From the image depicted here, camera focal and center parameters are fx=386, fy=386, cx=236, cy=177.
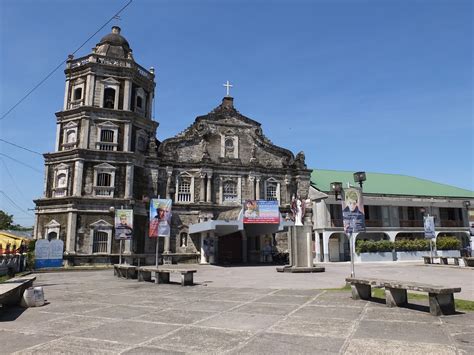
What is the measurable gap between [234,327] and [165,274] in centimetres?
908

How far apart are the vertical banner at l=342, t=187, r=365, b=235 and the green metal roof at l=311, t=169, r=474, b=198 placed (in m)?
20.7

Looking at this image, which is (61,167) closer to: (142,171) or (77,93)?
(142,171)

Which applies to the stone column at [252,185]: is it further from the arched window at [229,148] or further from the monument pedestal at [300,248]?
the monument pedestal at [300,248]

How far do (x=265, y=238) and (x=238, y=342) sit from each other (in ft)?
87.1

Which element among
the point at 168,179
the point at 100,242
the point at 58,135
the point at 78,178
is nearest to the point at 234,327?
the point at 100,242

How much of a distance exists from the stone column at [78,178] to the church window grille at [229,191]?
447 inches

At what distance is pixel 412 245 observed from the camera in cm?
3322

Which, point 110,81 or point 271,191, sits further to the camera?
point 271,191

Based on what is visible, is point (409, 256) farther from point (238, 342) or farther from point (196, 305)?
point (238, 342)

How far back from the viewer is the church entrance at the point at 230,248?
3209 centimetres

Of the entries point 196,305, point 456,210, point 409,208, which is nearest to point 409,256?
point 409,208

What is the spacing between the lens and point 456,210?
3981 cm

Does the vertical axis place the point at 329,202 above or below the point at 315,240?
above

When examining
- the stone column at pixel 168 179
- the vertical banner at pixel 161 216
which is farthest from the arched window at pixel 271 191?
the vertical banner at pixel 161 216
